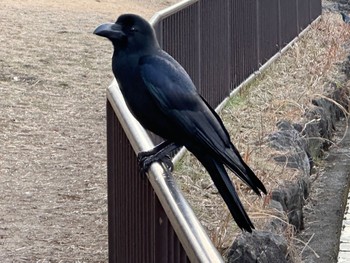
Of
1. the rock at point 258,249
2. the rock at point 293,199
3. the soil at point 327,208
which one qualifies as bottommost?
the soil at point 327,208

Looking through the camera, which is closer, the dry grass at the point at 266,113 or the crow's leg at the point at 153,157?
the crow's leg at the point at 153,157

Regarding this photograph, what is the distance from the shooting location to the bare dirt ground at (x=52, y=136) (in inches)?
253

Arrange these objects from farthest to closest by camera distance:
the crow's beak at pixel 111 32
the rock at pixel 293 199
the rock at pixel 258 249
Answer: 1. the rock at pixel 293 199
2. the rock at pixel 258 249
3. the crow's beak at pixel 111 32

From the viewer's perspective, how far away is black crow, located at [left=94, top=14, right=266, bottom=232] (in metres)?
4.18

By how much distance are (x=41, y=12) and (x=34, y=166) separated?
726 centimetres

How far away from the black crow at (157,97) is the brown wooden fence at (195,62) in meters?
0.19

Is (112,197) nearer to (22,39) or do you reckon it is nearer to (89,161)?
(89,161)

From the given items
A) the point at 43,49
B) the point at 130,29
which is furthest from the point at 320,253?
the point at 43,49

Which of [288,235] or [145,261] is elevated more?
[145,261]

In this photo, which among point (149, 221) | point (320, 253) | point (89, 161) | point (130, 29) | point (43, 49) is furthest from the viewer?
point (43, 49)

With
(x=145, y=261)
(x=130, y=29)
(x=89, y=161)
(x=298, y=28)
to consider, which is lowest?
(x=298, y=28)

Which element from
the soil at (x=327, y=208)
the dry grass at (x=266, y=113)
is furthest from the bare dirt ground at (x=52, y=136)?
the soil at (x=327, y=208)

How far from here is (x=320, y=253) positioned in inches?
293

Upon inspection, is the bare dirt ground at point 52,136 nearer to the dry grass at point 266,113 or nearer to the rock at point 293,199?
the dry grass at point 266,113
